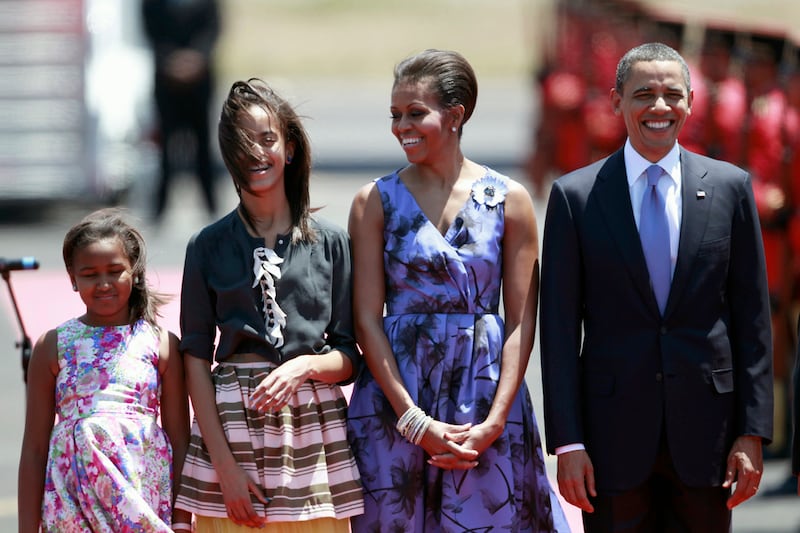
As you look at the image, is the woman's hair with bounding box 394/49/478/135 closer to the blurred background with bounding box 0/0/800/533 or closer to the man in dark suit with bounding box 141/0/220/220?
the blurred background with bounding box 0/0/800/533

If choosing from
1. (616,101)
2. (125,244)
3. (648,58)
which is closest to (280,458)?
(125,244)

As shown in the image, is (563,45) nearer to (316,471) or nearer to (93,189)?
(93,189)

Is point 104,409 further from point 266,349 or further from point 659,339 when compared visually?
point 659,339

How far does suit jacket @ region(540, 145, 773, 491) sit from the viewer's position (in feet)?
12.9

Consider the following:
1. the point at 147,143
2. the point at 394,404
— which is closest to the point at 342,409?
the point at 394,404

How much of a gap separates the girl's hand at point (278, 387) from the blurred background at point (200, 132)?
0.75 meters

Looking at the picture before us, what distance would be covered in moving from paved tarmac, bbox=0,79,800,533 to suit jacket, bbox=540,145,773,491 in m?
0.84

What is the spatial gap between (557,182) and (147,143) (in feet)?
37.7

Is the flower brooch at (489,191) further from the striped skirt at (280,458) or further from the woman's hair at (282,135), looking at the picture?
the striped skirt at (280,458)

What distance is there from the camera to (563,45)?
16.3 metres

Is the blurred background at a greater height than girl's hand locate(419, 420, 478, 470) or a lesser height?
greater

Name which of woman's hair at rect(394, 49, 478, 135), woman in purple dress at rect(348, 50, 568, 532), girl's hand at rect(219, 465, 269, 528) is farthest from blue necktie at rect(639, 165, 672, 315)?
girl's hand at rect(219, 465, 269, 528)

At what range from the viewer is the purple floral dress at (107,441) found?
395 centimetres

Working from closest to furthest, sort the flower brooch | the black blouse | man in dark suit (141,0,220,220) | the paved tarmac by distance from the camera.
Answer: the black blouse
the flower brooch
the paved tarmac
man in dark suit (141,0,220,220)
